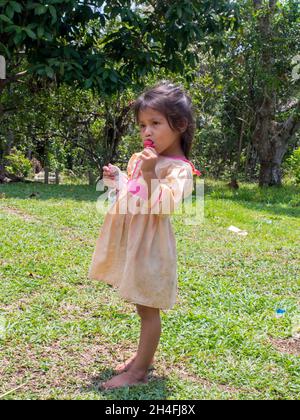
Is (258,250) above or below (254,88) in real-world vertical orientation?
below

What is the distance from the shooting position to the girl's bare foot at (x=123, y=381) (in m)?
1.99

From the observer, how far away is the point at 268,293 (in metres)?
3.35

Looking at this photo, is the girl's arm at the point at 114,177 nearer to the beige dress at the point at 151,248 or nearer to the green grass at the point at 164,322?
the beige dress at the point at 151,248

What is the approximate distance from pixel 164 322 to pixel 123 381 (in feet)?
2.40

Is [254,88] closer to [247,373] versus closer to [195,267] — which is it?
[195,267]

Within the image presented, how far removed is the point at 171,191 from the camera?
1831 millimetres

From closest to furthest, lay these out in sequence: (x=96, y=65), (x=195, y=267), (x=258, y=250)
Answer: (x=195, y=267), (x=96, y=65), (x=258, y=250)

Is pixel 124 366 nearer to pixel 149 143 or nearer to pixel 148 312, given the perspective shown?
pixel 148 312

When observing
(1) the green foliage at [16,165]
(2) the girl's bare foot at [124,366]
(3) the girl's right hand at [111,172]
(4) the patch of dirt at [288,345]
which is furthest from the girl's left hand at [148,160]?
(1) the green foliage at [16,165]

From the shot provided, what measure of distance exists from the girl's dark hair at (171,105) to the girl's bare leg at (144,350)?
0.76m

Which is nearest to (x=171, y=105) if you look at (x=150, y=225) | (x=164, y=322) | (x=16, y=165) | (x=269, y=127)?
(x=150, y=225)
